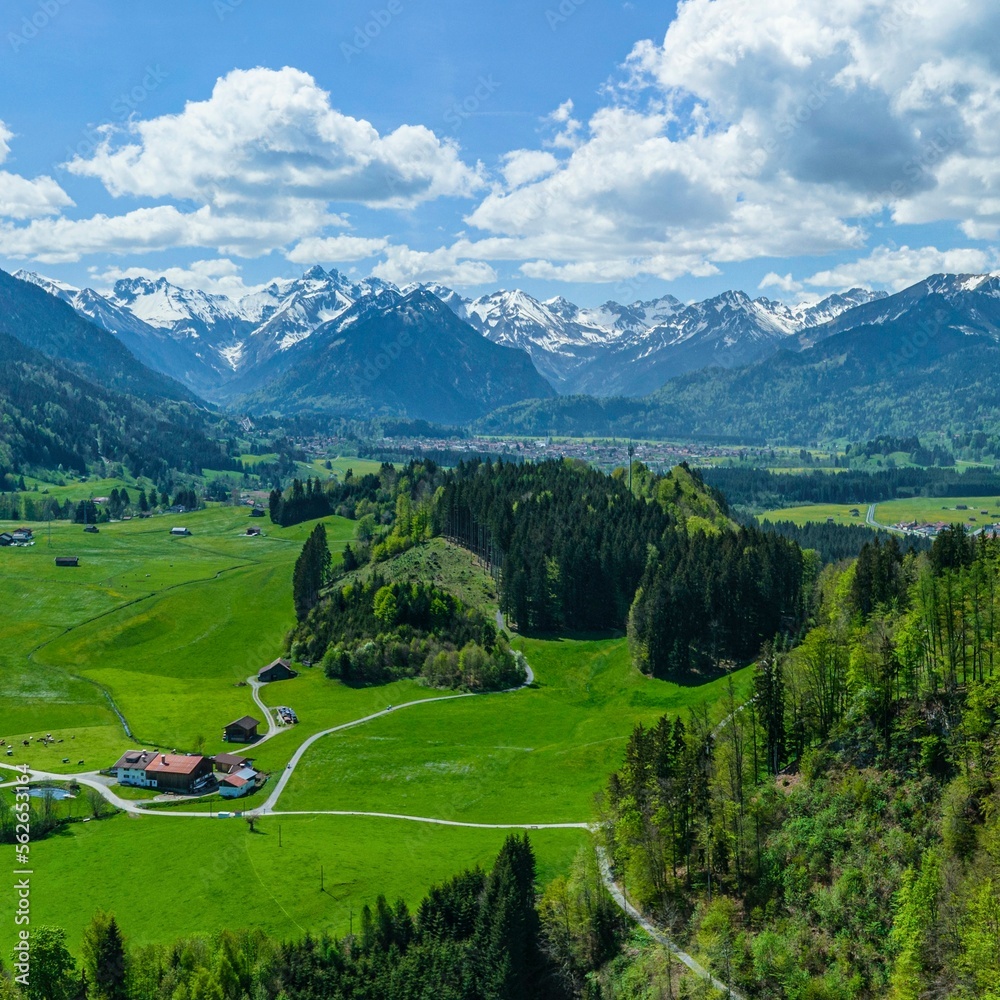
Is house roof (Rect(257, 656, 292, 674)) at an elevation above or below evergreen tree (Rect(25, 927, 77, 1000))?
above

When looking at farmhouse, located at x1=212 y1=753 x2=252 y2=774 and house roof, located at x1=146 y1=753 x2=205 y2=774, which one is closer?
house roof, located at x1=146 y1=753 x2=205 y2=774

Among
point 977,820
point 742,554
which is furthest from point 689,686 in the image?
point 977,820

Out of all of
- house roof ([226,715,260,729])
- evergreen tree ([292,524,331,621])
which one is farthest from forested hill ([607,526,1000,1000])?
evergreen tree ([292,524,331,621])

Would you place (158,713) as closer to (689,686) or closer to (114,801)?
(114,801)

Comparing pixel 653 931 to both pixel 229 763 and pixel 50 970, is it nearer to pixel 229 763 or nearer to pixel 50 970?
pixel 50 970

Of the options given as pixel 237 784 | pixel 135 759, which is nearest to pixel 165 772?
pixel 135 759

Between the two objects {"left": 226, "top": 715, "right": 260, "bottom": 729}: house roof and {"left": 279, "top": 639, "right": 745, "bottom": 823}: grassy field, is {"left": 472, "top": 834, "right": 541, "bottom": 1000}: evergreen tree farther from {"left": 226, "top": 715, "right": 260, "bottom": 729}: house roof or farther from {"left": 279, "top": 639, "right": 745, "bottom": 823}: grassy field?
{"left": 226, "top": 715, "right": 260, "bottom": 729}: house roof

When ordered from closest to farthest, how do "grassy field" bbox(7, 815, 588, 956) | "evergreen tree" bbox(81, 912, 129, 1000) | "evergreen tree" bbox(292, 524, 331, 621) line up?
"evergreen tree" bbox(81, 912, 129, 1000) → "grassy field" bbox(7, 815, 588, 956) → "evergreen tree" bbox(292, 524, 331, 621)
